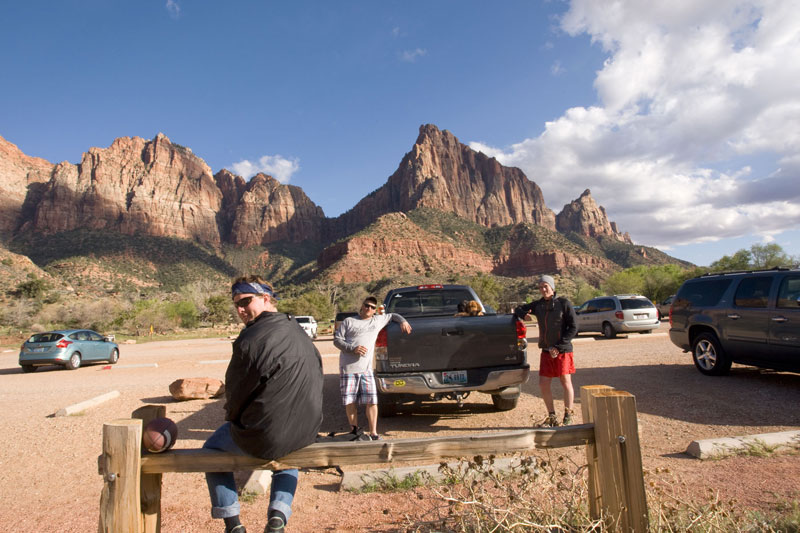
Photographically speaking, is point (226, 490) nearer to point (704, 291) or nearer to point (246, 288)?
point (246, 288)

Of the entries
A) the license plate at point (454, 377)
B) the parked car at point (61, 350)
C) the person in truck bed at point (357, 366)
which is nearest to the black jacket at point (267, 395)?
the person in truck bed at point (357, 366)

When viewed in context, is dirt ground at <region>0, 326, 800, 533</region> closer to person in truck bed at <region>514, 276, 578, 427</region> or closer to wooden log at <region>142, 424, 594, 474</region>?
person in truck bed at <region>514, 276, 578, 427</region>

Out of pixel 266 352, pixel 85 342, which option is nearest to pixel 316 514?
pixel 266 352

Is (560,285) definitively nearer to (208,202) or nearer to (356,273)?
(356,273)

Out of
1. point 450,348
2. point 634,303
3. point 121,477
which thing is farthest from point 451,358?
point 634,303

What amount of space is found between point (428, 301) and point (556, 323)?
2.61 metres

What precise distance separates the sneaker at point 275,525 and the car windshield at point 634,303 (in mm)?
17514

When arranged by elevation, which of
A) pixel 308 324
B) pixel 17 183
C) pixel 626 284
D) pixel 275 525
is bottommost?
pixel 275 525

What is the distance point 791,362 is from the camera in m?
6.71

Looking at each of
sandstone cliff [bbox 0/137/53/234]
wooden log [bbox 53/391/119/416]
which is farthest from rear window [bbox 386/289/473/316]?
sandstone cliff [bbox 0/137/53/234]

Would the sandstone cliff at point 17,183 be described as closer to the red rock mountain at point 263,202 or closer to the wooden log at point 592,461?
the red rock mountain at point 263,202

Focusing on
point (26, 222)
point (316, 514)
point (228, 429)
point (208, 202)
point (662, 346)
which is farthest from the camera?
point (208, 202)

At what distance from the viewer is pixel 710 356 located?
326 inches

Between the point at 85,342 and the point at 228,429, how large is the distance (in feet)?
57.2
